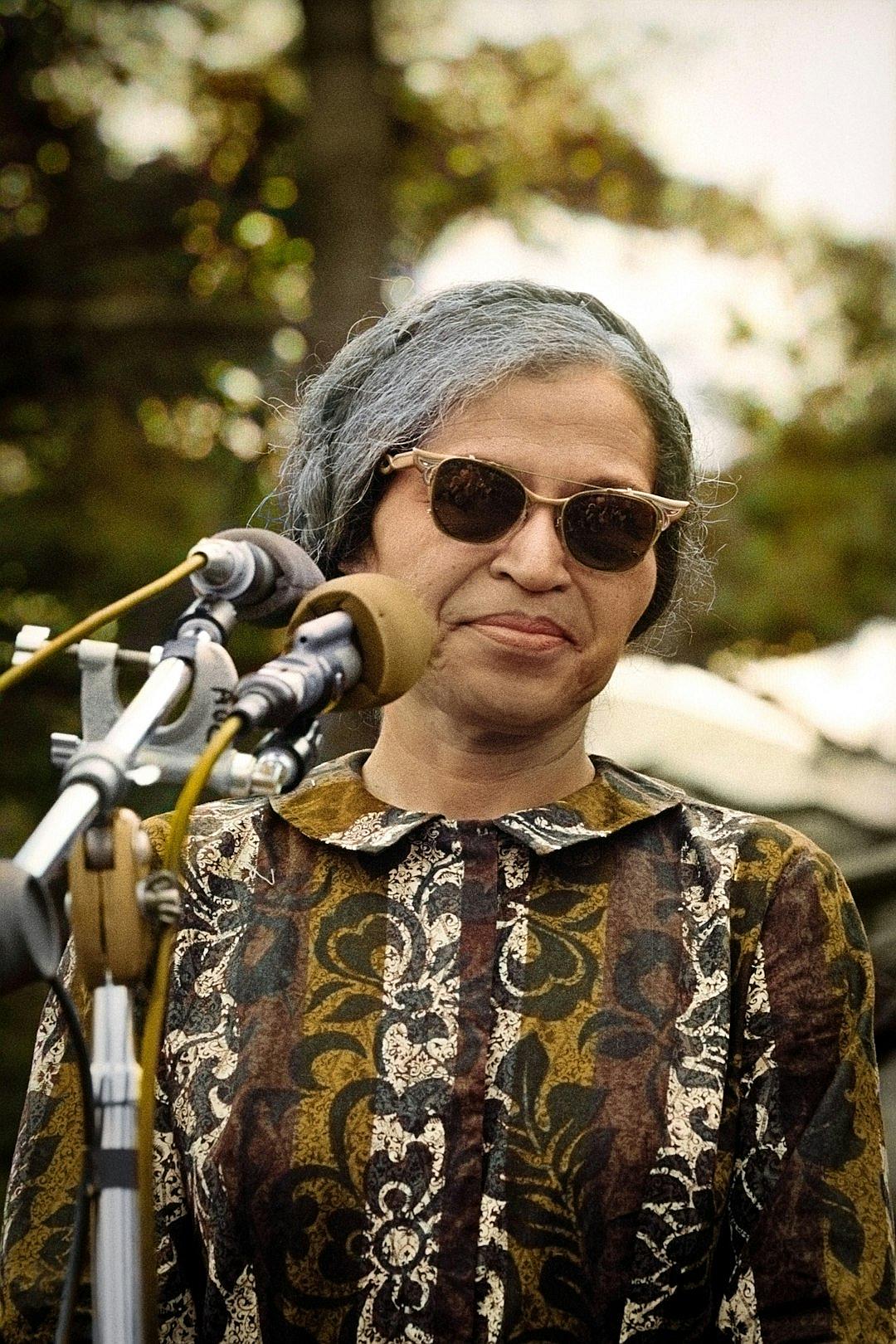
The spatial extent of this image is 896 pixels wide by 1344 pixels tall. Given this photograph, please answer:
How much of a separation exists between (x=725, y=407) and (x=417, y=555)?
2.81 meters

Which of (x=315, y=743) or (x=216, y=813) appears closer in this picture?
(x=315, y=743)

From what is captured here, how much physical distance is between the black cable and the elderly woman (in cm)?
57

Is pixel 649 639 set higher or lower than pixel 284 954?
higher

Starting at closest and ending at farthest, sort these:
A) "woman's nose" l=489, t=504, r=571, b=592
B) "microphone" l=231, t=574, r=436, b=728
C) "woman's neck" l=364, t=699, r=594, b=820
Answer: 1. "microphone" l=231, t=574, r=436, b=728
2. "woman's nose" l=489, t=504, r=571, b=592
3. "woman's neck" l=364, t=699, r=594, b=820

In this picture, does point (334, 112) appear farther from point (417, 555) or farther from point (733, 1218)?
point (733, 1218)

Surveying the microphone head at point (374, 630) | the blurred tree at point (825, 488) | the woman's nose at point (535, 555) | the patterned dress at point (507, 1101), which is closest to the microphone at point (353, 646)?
the microphone head at point (374, 630)

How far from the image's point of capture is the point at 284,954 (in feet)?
6.53

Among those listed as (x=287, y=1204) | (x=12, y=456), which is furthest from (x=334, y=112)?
(x=287, y=1204)

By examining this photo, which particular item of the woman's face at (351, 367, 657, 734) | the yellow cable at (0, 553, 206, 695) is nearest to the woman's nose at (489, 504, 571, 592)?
the woman's face at (351, 367, 657, 734)

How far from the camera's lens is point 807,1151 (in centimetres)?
184

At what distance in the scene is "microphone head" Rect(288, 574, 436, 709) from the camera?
1403 mm

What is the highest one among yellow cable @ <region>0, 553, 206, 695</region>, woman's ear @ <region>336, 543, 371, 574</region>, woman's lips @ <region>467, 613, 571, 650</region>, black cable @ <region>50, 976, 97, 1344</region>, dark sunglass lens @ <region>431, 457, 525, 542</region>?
woman's ear @ <region>336, 543, 371, 574</region>

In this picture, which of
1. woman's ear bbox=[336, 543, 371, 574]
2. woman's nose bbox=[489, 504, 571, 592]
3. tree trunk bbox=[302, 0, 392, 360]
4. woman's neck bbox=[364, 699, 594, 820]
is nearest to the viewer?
woman's nose bbox=[489, 504, 571, 592]

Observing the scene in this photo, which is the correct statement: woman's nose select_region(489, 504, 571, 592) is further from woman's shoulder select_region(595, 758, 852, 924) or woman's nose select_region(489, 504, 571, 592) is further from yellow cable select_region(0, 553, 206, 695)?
yellow cable select_region(0, 553, 206, 695)
